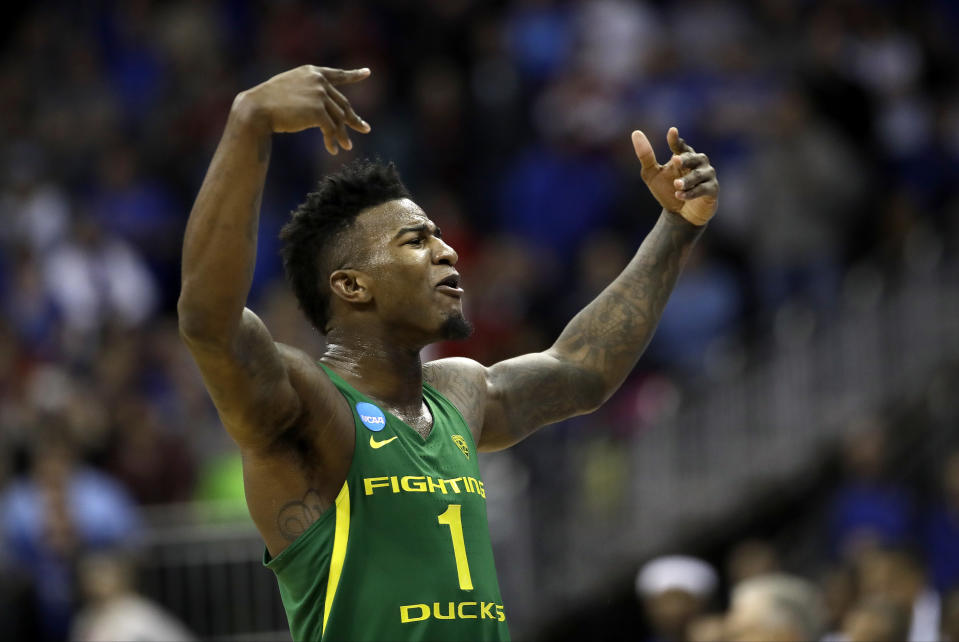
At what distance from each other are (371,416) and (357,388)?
202 mm

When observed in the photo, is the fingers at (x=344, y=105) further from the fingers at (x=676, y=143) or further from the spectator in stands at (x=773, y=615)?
the spectator in stands at (x=773, y=615)

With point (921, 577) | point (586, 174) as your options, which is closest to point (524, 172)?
point (586, 174)

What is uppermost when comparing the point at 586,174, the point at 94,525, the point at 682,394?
the point at 586,174

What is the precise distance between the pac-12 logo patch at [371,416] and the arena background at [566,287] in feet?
17.9

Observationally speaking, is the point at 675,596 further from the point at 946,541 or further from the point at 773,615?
the point at 773,615

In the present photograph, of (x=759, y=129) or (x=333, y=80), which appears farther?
(x=759, y=129)

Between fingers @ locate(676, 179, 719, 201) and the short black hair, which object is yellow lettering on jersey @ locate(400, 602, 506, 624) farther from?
fingers @ locate(676, 179, 719, 201)

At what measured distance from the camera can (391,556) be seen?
5012mm

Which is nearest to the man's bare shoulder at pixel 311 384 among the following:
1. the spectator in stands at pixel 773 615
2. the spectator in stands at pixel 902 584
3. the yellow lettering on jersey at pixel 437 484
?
the yellow lettering on jersey at pixel 437 484

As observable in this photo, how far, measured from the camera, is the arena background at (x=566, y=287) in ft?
39.1

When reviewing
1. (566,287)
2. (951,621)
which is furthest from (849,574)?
(566,287)

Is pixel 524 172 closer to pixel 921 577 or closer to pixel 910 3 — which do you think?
pixel 910 3

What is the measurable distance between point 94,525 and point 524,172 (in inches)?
210

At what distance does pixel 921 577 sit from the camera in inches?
399
